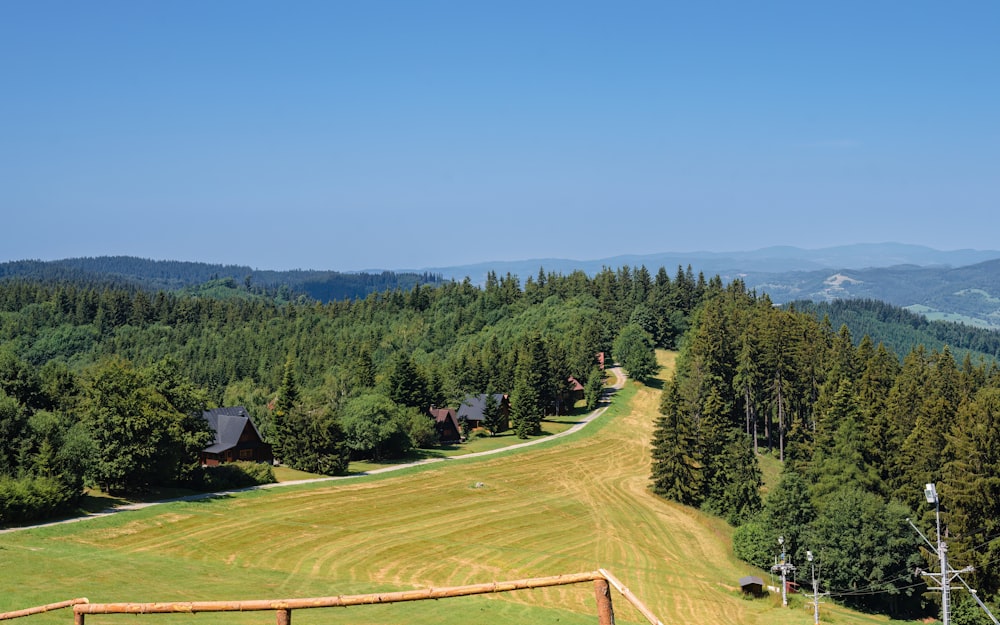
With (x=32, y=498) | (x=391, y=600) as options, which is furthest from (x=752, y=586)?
(x=391, y=600)

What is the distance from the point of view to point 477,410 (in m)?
103

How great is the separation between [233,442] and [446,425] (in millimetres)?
28206

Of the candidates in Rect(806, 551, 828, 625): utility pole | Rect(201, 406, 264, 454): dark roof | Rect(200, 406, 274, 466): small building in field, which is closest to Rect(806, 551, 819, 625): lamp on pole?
Rect(806, 551, 828, 625): utility pole

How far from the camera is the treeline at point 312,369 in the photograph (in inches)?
2015

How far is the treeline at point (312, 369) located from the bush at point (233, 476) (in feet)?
3.43

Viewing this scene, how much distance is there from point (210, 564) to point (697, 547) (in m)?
33.1

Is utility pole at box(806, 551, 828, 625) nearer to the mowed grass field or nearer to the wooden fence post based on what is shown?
the mowed grass field

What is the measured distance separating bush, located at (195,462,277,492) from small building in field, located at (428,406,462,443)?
1176 inches

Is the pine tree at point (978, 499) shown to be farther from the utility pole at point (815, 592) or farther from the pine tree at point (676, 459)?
the pine tree at point (676, 459)

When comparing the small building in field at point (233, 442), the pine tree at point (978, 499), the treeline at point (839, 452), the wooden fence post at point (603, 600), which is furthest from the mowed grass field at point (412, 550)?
the small building in field at point (233, 442)

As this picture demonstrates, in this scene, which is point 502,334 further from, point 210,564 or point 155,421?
point 210,564

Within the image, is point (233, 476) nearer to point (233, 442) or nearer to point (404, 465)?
point (233, 442)

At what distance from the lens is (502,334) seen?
483ft

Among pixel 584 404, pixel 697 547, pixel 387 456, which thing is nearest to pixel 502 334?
pixel 584 404
